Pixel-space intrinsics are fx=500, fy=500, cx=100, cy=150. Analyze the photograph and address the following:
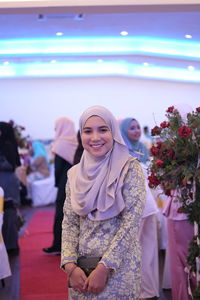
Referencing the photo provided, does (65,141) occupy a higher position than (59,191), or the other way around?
(65,141)

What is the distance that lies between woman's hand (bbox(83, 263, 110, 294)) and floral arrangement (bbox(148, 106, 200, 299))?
738mm

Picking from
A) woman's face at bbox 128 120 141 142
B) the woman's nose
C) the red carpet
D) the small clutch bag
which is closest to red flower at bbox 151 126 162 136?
the woman's nose

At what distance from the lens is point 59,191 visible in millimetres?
5977

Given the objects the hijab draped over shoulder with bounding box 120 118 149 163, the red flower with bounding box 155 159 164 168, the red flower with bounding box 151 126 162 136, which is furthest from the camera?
the hijab draped over shoulder with bounding box 120 118 149 163

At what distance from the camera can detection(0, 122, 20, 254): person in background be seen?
620cm

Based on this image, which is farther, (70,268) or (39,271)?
(39,271)

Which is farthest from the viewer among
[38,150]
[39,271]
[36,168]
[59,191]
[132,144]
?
[38,150]

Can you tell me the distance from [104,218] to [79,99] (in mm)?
10659

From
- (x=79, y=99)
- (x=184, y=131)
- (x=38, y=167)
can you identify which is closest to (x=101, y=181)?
(x=184, y=131)

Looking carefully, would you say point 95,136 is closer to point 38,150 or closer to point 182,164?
point 182,164

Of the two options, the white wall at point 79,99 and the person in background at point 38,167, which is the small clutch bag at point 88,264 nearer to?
the person in background at point 38,167

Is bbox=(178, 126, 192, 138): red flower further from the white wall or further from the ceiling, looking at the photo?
the white wall

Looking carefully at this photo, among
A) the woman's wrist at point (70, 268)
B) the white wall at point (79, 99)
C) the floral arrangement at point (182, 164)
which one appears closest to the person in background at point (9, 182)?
the floral arrangement at point (182, 164)

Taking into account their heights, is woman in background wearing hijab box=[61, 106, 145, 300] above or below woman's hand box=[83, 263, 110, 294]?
above
